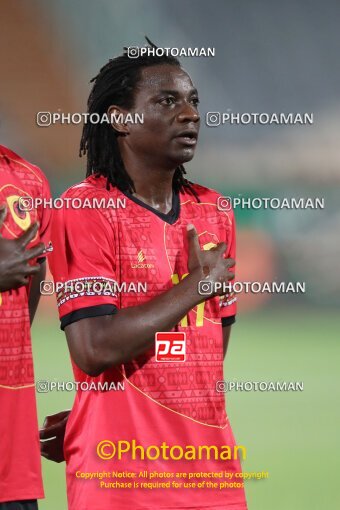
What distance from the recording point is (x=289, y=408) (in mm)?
1955

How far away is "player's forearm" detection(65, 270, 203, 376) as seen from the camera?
157 centimetres

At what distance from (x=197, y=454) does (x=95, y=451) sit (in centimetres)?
19

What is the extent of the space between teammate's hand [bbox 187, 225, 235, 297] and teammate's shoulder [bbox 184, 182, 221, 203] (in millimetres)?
138

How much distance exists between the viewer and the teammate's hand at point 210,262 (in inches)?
63.5

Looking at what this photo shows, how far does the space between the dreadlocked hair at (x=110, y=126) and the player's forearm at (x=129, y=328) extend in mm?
245

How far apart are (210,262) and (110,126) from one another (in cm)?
35

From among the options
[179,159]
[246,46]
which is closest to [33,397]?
[179,159]

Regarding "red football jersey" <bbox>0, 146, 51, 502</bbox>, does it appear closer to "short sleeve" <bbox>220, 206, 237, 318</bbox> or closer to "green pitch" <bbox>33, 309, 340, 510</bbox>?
"green pitch" <bbox>33, 309, 340, 510</bbox>

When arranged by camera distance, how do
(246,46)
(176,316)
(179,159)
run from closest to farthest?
(176,316) → (179,159) → (246,46)

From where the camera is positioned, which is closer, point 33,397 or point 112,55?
point 33,397

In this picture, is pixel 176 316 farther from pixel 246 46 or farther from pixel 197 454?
pixel 246 46

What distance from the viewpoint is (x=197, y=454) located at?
1628mm

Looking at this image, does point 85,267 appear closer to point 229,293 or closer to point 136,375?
point 136,375

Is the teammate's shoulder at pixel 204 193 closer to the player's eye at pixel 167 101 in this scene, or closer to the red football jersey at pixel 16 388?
the player's eye at pixel 167 101
